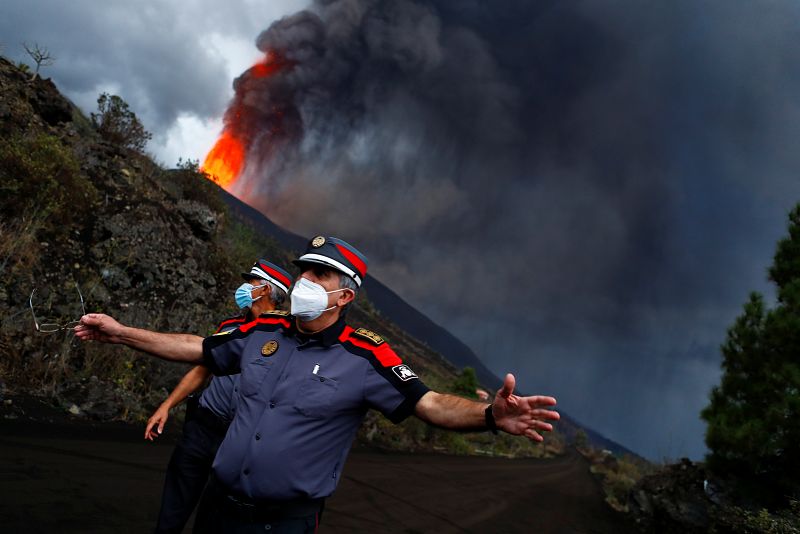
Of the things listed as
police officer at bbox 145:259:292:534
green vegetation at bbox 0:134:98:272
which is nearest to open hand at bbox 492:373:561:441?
police officer at bbox 145:259:292:534

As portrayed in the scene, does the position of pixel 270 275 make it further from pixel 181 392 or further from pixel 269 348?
pixel 269 348

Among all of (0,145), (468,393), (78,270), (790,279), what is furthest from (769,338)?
(468,393)

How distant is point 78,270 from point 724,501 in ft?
46.0

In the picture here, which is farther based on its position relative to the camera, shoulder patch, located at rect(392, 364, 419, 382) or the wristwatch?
shoulder patch, located at rect(392, 364, 419, 382)

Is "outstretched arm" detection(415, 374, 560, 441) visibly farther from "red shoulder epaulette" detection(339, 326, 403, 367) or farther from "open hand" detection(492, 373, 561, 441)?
"red shoulder epaulette" detection(339, 326, 403, 367)

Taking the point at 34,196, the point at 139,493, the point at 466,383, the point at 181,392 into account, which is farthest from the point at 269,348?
the point at 466,383

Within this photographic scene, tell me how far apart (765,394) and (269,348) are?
11.2 meters

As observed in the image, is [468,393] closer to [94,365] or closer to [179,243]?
[179,243]

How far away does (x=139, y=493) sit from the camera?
5074 mm

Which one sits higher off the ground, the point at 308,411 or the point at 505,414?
the point at 505,414

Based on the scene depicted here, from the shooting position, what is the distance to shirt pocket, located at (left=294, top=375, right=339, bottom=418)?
2.09m

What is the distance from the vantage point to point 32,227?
8.73 meters

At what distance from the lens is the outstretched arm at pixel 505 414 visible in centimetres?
178

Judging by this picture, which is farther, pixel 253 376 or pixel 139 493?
pixel 139 493
